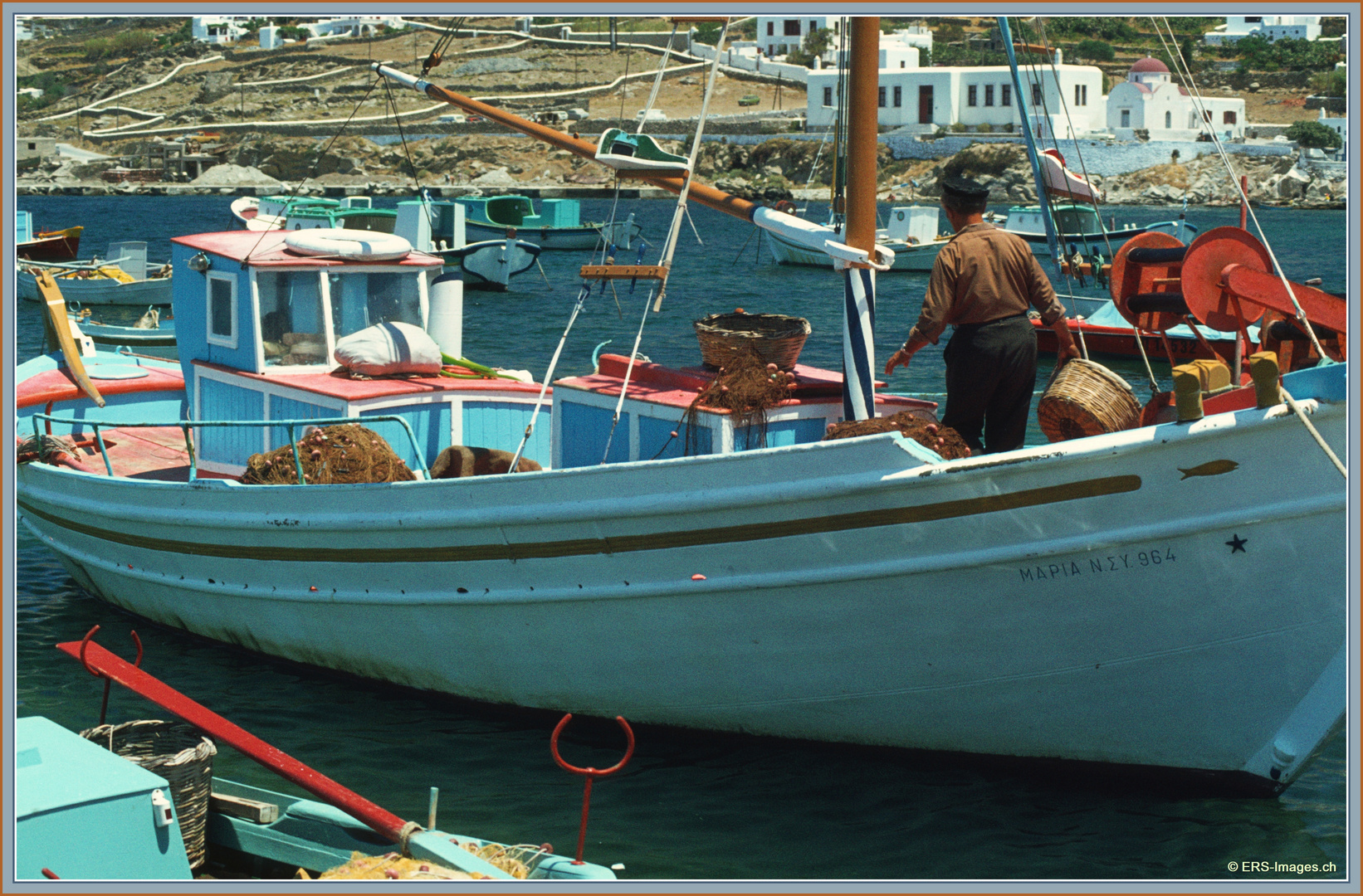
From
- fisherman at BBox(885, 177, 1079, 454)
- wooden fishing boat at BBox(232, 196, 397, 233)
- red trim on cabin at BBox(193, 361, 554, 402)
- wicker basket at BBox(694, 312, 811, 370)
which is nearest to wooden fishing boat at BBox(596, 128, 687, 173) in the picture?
wicker basket at BBox(694, 312, 811, 370)

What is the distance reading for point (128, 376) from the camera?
12.5m

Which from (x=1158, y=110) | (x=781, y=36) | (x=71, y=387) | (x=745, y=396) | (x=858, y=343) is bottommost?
(x=71, y=387)

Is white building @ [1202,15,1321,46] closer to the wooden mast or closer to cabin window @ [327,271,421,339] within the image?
cabin window @ [327,271,421,339]

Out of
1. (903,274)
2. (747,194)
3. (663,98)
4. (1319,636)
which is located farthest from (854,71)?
(663,98)

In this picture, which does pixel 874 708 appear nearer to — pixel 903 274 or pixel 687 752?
pixel 687 752

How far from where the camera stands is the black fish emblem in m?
6.40

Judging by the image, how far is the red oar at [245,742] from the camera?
20.0 ft

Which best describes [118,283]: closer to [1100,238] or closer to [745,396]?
[1100,238]

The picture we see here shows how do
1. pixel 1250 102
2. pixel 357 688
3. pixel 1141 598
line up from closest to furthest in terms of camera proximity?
pixel 1141 598 → pixel 357 688 → pixel 1250 102

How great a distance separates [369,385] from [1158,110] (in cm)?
9013

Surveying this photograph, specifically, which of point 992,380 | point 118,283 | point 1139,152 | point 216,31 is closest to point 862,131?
point 992,380

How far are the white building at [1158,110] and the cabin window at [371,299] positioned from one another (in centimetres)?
8587

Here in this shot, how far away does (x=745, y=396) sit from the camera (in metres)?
7.79

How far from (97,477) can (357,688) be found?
2.39 meters
